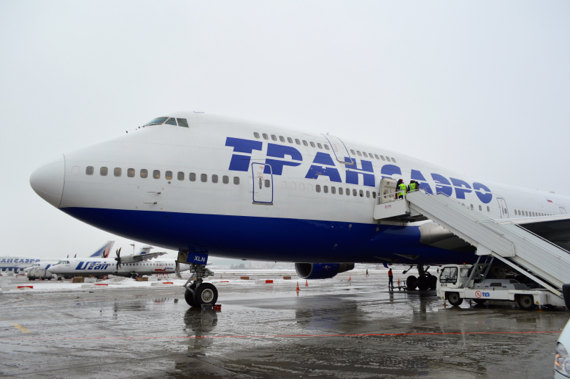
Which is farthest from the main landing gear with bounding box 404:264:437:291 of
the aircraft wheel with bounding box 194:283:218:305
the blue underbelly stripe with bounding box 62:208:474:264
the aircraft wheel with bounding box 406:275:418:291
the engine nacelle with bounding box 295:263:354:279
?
the aircraft wheel with bounding box 194:283:218:305

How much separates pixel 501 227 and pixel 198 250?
907 centimetres

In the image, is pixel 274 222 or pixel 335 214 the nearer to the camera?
pixel 274 222

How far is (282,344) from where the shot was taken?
7539 mm

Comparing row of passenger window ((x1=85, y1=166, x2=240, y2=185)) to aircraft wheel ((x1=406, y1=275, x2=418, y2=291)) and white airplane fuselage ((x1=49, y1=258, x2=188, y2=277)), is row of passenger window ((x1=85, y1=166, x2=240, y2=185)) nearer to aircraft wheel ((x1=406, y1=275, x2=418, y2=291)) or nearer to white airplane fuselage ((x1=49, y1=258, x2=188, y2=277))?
aircraft wheel ((x1=406, y1=275, x2=418, y2=291))

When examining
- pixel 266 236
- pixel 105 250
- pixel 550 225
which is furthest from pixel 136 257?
pixel 550 225

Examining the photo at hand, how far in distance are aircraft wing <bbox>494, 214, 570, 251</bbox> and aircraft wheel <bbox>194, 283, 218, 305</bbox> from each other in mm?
9820

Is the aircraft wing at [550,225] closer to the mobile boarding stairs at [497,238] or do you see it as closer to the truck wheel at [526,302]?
the mobile boarding stairs at [497,238]

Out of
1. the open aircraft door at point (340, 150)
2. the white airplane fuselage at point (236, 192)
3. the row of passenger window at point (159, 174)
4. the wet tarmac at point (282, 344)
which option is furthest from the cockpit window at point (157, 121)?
the open aircraft door at point (340, 150)

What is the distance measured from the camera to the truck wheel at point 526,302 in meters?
13.1

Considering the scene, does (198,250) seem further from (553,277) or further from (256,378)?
(553,277)

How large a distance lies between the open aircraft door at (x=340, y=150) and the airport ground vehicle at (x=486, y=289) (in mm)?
5453

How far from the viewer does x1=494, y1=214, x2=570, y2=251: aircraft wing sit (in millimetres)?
14500

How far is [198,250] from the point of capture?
40.9ft

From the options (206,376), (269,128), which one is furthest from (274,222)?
(206,376)
